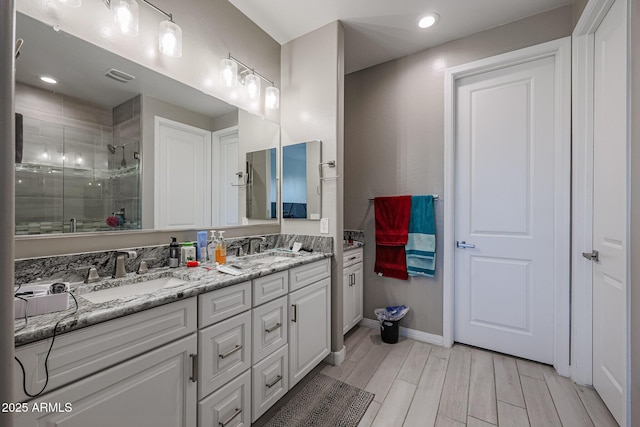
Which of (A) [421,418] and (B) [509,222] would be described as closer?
(A) [421,418]

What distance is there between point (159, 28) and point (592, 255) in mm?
3001

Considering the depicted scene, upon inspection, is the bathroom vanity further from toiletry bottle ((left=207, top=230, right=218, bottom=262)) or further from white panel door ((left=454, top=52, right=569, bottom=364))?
white panel door ((left=454, top=52, right=569, bottom=364))

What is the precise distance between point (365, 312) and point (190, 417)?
6.52 ft

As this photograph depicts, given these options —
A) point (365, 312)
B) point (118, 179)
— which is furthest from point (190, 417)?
point (365, 312)

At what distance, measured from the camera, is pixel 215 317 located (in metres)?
1.21

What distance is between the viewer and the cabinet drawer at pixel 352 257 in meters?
2.40

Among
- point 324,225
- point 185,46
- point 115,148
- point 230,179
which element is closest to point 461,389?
point 324,225

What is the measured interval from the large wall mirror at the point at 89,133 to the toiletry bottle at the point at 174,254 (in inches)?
5.3

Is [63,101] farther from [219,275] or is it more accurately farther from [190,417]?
[190,417]

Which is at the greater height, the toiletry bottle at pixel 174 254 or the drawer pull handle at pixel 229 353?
the toiletry bottle at pixel 174 254

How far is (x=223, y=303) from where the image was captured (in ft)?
4.10

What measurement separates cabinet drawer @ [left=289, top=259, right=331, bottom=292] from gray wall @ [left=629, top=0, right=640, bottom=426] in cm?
162

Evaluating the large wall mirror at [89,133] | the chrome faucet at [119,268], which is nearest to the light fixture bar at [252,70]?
the large wall mirror at [89,133]

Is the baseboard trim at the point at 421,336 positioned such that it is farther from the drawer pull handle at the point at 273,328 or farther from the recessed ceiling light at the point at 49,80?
the recessed ceiling light at the point at 49,80
